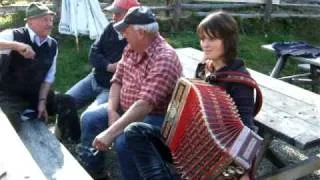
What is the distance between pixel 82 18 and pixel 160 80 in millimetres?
3940

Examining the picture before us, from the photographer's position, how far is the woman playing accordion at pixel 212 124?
2.46m

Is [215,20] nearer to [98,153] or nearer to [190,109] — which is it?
[190,109]

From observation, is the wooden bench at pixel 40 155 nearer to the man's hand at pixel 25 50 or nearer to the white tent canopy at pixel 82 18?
the man's hand at pixel 25 50

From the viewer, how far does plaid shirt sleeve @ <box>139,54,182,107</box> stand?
3062mm

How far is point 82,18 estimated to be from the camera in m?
6.76

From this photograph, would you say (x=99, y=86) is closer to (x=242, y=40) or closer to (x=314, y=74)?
(x=314, y=74)

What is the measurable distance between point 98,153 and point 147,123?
0.61 meters

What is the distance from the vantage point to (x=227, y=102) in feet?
8.25

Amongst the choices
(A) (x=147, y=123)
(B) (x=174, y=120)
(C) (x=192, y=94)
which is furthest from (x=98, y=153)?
(C) (x=192, y=94)

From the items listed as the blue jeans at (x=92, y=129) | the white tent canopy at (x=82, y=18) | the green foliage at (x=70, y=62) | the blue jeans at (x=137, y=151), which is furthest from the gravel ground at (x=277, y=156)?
the white tent canopy at (x=82, y=18)

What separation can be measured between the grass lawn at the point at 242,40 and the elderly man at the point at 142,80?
8.86 feet

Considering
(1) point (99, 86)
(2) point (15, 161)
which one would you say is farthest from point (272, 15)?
(2) point (15, 161)

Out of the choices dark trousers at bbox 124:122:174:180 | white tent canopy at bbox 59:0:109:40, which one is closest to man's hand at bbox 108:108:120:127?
dark trousers at bbox 124:122:174:180

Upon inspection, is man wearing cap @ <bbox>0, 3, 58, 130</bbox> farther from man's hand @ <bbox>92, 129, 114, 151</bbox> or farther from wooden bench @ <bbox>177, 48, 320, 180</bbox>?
wooden bench @ <bbox>177, 48, 320, 180</bbox>
